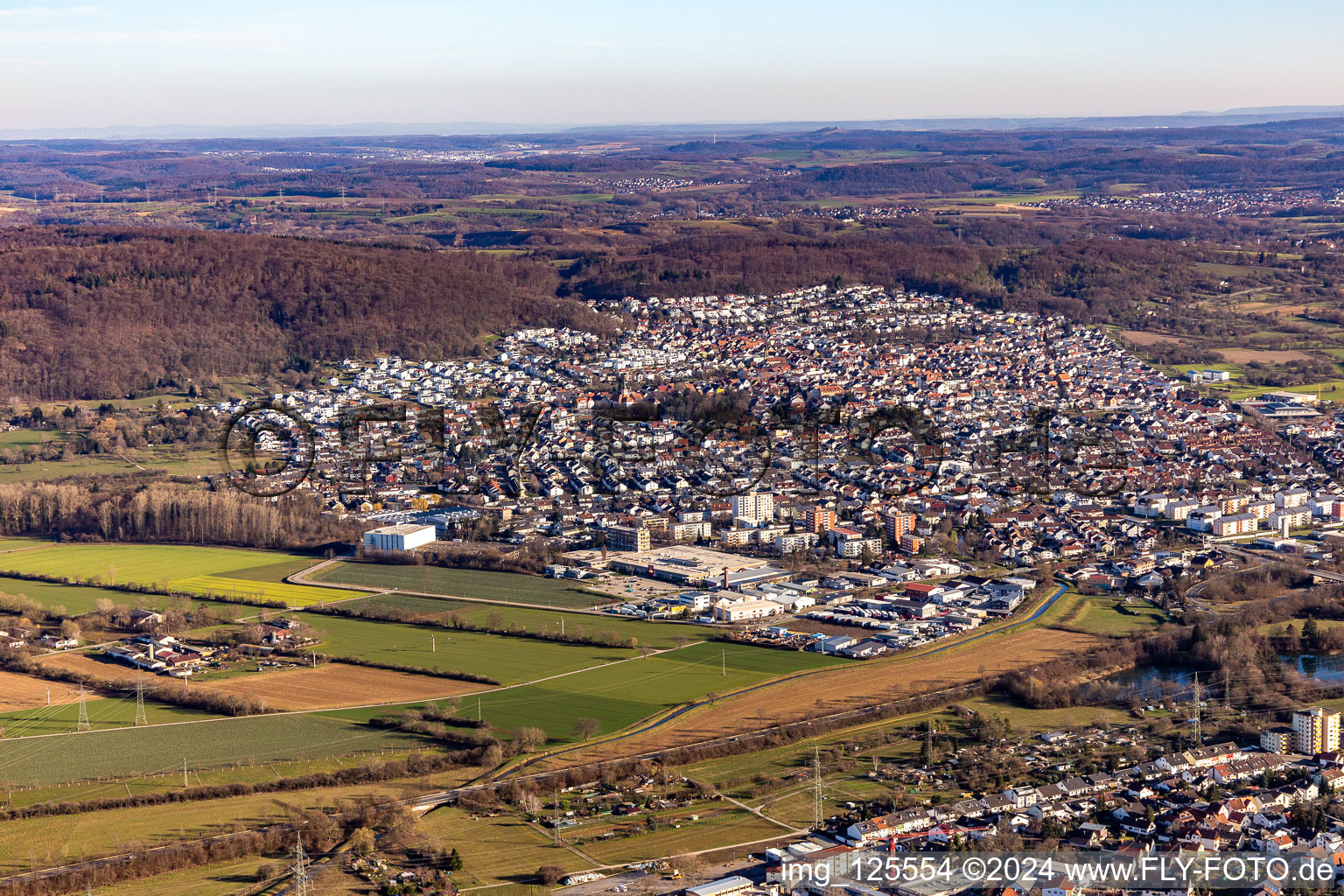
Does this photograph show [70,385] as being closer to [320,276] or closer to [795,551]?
[320,276]

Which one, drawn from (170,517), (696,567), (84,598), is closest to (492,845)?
(696,567)

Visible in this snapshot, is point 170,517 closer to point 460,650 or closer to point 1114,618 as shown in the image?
point 460,650

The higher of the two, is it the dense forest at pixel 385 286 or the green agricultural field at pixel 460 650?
the dense forest at pixel 385 286

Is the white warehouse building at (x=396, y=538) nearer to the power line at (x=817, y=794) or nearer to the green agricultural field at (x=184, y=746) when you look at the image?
the green agricultural field at (x=184, y=746)

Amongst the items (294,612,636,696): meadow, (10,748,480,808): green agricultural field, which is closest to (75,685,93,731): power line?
(10,748,480,808): green agricultural field

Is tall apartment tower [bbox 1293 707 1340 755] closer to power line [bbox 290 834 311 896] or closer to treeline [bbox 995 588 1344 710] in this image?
treeline [bbox 995 588 1344 710]

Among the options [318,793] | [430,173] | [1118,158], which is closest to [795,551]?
[318,793]

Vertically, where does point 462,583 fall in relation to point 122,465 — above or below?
below

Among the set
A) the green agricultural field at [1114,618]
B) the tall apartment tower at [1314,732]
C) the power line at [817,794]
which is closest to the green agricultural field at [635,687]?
the power line at [817,794]
